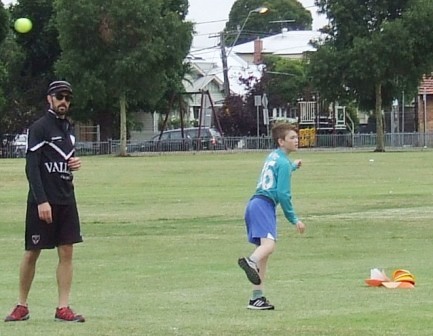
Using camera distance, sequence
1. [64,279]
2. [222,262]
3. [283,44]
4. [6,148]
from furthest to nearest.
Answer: [283,44]
[6,148]
[222,262]
[64,279]

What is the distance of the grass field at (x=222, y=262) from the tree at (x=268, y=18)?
410 feet

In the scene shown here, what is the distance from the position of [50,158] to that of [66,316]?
1.31 m

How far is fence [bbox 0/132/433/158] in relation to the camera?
65500 millimetres

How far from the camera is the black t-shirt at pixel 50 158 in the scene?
A: 9.48 metres

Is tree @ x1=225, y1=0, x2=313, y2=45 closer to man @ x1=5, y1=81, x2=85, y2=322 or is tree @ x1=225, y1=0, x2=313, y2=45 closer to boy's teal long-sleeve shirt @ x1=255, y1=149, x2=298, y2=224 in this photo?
boy's teal long-sleeve shirt @ x1=255, y1=149, x2=298, y2=224

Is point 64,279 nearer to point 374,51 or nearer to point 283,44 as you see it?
point 374,51

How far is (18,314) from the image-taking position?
9.61 m

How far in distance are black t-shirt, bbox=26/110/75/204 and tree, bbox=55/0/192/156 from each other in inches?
1909

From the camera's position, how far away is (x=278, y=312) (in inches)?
394

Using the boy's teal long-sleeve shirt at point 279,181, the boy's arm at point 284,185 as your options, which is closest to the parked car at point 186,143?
the boy's teal long-sleeve shirt at point 279,181

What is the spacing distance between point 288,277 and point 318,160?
1456 inches

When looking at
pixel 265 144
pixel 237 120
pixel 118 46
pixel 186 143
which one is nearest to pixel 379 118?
pixel 265 144

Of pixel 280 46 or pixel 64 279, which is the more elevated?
pixel 280 46

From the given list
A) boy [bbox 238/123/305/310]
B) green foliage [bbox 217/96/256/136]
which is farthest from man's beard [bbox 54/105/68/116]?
green foliage [bbox 217/96/256/136]
